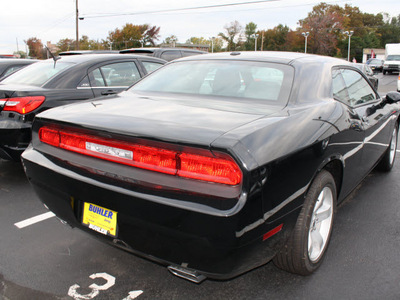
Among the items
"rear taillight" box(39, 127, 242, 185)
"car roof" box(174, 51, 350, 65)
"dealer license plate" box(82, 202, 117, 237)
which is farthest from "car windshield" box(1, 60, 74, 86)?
"dealer license plate" box(82, 202, 117, 237)

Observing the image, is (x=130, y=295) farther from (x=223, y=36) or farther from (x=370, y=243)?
(x=223, y=36)

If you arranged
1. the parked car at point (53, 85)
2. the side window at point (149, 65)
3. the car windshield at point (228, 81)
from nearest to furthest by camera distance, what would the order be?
the car windshield at point (228, 81) → the parked car at point (53, 85) → the side window at point (149, 65)

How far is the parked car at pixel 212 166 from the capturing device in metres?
1.82

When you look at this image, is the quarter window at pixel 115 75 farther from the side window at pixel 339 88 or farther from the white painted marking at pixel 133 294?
the white painted marking at pixel 133 294

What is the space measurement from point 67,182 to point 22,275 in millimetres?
882

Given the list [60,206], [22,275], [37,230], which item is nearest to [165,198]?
[60,206]

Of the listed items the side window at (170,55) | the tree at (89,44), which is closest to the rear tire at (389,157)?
the side window at (170,55)

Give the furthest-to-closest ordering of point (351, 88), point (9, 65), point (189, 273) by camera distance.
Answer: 1. point (9, 65)
2. point (351, 88)
3. point (189, 273)

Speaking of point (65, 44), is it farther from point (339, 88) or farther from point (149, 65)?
point (339, 88)

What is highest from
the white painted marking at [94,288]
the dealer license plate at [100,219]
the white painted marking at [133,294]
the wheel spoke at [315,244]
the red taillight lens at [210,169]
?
the red taillight lens at [210,169]

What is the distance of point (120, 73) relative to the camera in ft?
18.2

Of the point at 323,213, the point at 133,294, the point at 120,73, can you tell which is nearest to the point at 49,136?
the point at 133,294

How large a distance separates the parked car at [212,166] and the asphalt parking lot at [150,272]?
197mm

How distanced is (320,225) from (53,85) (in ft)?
11.7
